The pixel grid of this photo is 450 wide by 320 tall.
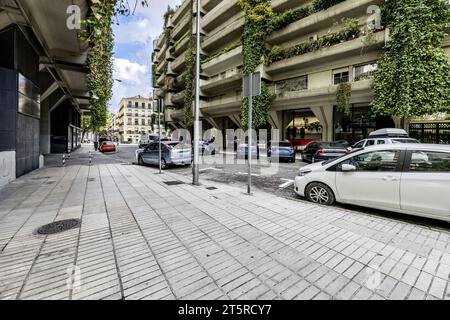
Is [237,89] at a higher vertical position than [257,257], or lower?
higher

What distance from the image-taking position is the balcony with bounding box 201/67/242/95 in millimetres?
23567

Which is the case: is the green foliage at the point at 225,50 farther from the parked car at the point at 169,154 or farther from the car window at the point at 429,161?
the car window at the point at 429,161

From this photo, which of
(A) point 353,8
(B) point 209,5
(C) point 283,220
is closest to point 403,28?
(A) point 353,8

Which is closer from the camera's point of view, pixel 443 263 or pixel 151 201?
pixel 443 263

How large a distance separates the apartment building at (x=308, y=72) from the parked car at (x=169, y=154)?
11.4 meters

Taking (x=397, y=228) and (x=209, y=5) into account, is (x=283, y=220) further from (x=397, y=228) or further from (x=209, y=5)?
(x=209, y=5)

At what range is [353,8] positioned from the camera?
631 inches

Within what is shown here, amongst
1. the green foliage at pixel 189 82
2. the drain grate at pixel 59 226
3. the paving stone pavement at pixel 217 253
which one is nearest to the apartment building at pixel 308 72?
the green foliage at pixel 189 82

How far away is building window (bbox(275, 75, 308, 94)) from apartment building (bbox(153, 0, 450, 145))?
8 centimetres

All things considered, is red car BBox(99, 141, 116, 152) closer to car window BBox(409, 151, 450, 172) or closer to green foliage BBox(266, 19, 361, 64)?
green foliage BBox(266, 19, 361, 64)

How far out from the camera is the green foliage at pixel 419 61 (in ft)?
41.4

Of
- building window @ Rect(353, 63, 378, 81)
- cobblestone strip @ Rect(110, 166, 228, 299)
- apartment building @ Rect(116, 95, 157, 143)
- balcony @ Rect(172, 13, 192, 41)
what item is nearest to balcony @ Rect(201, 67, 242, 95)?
building window @ Rect(353, 63, 378, 81)

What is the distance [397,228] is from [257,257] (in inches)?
118
